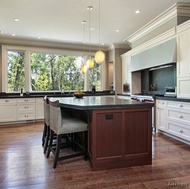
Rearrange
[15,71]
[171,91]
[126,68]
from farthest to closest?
[126,68] → [15,71] → [171,91]

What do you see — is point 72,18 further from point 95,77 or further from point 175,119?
point 175,119

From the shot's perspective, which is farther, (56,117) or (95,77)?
(95,77)

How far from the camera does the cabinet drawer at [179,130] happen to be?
3.23m

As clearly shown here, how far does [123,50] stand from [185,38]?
337 centimetres

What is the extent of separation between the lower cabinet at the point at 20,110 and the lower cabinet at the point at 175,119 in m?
3.77

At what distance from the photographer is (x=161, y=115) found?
3994 millimetres

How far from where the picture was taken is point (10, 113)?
532 cm

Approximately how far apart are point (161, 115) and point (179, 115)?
60 cm

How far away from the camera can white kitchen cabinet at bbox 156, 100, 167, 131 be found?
3.88 metres

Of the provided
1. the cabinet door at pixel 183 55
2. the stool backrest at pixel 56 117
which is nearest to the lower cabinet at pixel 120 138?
the stool backrest at pixel 56 117

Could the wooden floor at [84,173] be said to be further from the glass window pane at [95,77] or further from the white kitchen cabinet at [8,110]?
the glass window pane at [95,77]

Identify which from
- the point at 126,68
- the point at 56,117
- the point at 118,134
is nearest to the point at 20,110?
the point at 56,117

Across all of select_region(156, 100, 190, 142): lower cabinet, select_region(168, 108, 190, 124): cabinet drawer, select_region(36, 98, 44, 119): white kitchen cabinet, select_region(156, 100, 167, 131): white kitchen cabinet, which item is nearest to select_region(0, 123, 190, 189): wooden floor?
select_region(156, 100, 190, 142): lower cabinet

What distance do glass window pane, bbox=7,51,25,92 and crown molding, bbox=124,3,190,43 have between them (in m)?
4.07
